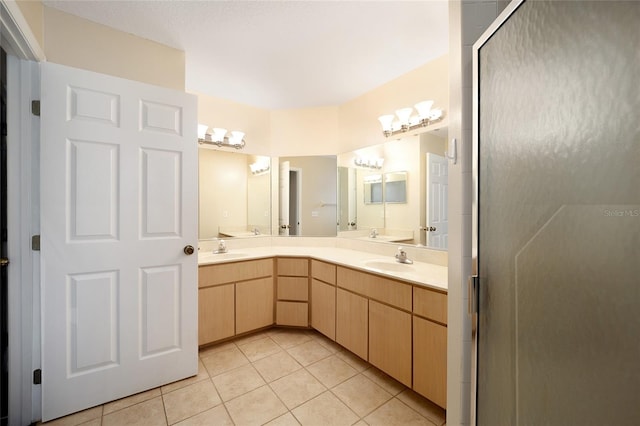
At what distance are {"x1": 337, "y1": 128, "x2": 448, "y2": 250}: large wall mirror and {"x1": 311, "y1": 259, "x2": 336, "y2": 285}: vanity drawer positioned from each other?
0.59m

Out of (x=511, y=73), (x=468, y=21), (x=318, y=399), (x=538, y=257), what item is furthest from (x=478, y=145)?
(x=318, y=399)

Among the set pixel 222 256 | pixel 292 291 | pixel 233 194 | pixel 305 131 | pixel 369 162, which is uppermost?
pixel 305 131

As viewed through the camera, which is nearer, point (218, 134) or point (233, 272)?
point (233, 272)

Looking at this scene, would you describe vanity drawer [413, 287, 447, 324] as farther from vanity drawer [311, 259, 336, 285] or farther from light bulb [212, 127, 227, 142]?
light bulb [212, 127, 227, 142]

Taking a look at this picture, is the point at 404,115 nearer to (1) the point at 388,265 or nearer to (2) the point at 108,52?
(1) the point at 388,265

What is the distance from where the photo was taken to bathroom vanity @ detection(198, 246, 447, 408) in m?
1.49

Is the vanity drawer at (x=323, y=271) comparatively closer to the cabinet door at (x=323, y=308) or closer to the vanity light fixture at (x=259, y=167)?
the cabinet door at (x=323, y=308)

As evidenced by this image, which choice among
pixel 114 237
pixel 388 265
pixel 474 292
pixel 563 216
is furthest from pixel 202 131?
pixel 563 216

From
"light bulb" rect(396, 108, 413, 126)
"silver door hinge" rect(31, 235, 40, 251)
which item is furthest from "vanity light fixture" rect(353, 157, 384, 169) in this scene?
"silver door hinge" rect(31, 235, 40, 251)

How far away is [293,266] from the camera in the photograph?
8.08ft

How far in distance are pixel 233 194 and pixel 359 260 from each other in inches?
61.2

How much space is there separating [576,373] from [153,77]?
259 centimetres

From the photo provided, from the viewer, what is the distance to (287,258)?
2.47 meters

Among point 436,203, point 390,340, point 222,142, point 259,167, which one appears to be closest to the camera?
point 390,340
